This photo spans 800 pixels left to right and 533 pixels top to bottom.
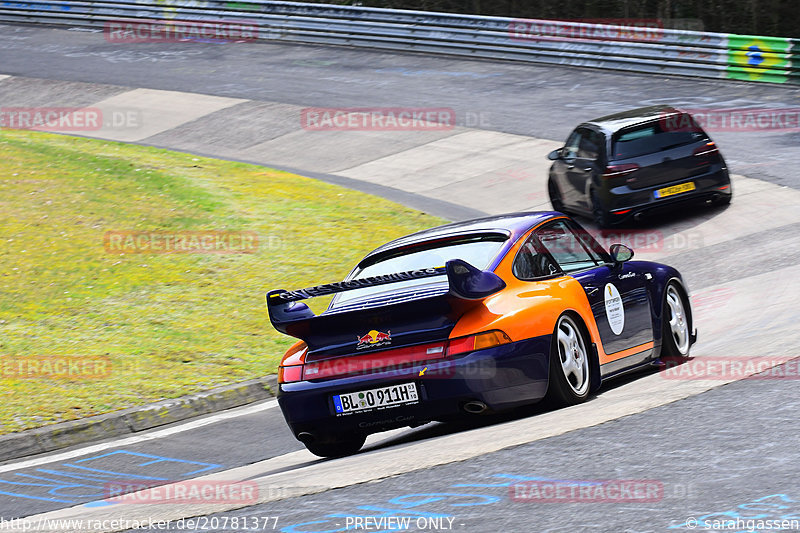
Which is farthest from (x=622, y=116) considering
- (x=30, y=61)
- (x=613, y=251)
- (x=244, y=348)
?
(x=30, y=61)

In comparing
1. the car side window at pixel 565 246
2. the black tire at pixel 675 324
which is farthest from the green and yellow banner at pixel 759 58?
the car side window at pixel 565 246

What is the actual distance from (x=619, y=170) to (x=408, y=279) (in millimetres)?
9639

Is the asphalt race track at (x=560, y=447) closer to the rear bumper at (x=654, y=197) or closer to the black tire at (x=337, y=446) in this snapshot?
the black tire at (x=337, y=446)

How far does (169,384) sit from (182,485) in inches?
128

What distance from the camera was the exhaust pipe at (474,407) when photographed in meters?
7.05

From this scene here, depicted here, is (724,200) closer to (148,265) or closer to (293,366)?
(148,265)

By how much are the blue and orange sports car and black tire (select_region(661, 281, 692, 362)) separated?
90 centimetres

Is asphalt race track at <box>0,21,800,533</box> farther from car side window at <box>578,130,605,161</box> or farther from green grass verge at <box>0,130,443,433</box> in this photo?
car side window at <box>578,130,605,161</box>

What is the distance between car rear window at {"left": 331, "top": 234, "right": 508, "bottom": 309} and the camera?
7.60 meters

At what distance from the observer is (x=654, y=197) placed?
16266mm

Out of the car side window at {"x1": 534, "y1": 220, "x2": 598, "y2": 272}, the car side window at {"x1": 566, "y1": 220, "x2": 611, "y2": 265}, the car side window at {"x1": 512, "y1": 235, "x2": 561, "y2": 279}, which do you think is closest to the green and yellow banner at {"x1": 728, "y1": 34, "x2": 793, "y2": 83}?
the car side window at {"x1": 566, "y1": 220, "x2": 611, "y2": 265}

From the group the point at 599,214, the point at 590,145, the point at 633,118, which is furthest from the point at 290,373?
the point at 633,118

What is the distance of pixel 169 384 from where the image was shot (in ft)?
34.3

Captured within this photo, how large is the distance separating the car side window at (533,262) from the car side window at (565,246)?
0.29ft
